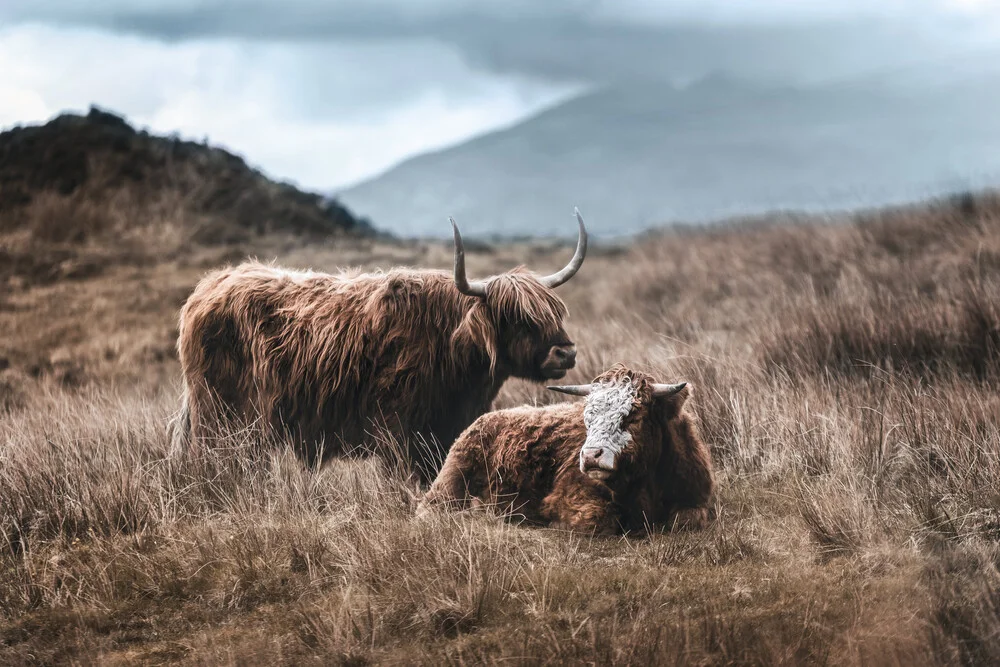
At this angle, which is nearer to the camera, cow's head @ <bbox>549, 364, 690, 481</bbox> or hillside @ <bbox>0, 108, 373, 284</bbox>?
cow's head @ <bbox>549, 364, 690, 481</bbox>

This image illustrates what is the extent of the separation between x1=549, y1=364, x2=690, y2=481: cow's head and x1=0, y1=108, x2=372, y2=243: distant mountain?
8805mm

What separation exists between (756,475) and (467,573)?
184 cm

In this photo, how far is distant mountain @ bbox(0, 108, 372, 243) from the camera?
13.8 m

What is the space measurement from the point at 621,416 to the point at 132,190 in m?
16.7

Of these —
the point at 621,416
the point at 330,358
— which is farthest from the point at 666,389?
the point at 330,358

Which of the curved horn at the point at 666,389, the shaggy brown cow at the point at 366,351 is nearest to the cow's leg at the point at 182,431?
the shaggy brown cow at the point at 366,351

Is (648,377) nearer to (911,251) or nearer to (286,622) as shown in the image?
(286,622)

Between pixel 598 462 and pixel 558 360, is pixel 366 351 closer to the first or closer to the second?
pixel 558 360

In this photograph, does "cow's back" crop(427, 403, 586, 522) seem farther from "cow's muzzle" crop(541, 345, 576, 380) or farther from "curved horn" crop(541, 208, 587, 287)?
"curved horn" crop(541, 208, 587, 287)

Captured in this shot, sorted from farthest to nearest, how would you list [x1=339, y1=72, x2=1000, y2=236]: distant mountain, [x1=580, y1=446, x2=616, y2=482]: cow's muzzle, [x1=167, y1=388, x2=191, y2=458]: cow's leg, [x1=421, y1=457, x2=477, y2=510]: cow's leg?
[x1=339, y1=72, x2=1000, y2=236]: distant mountain, [x1=167, y1=388, x2=191, y2=458]: cow's leg, [x1=421, y1=457, x2=477, y2=510]: cow's leg, [x1=580, y1=446, x2=616, y2=482]: cow's muzzle

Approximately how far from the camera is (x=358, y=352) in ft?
17.4

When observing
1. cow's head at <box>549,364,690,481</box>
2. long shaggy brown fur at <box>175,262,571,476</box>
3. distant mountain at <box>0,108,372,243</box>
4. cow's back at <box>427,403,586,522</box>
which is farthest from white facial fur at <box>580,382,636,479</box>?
distant mountain at <box>0,108,372,243</box>

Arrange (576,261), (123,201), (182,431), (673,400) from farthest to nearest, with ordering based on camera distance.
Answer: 1. (123,201)
2. (182,431)
3. (576,261)
4. (673,400)

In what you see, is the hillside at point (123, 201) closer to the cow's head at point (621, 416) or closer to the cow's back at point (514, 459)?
the cow's back at point (514, 459)
